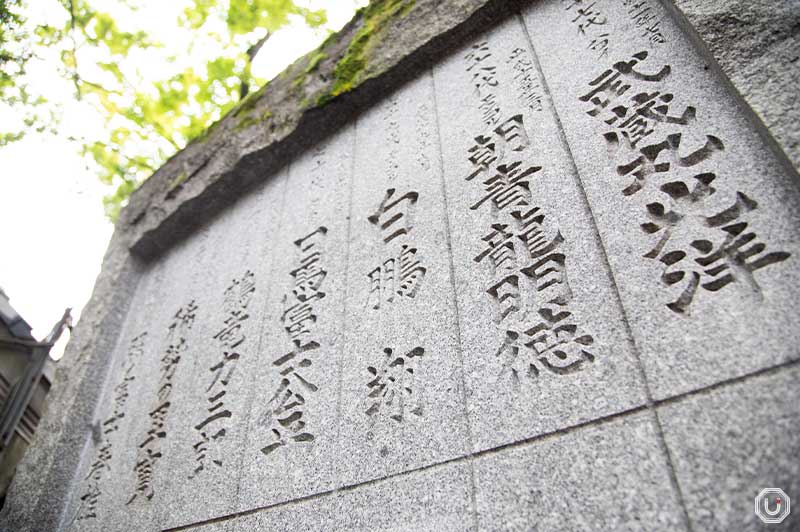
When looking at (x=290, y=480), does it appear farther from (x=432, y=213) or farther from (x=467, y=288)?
(x=432, y=213)

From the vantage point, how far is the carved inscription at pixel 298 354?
2781mm

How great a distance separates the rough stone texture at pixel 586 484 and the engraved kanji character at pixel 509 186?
4.12ft

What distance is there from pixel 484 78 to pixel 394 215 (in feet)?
4.00

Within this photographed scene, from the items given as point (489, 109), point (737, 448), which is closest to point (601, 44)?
point (489, 109)

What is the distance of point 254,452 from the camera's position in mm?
2842

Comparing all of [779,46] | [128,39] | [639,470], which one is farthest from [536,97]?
[128,39]

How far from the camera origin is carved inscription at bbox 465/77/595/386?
2.03 meters

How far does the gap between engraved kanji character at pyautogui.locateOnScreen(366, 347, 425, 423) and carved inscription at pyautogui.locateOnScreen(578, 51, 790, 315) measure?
1203mm

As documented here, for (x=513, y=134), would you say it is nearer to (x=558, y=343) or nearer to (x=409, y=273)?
(x=409, y=273)

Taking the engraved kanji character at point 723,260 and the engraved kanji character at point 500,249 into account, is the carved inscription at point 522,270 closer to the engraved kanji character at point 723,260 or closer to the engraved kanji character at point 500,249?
the engraved kanji character at point 500,249

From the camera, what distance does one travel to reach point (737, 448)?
1.47 m

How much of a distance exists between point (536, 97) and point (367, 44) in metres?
2.03

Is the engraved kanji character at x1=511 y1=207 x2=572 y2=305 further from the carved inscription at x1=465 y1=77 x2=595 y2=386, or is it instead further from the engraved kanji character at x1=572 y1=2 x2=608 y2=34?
the engraved kanji character at x1=572 y1=2 x2=608 y2=34

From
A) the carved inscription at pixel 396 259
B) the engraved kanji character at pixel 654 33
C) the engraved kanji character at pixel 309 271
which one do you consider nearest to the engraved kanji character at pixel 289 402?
the engraved kanji character at pixel 309 271
